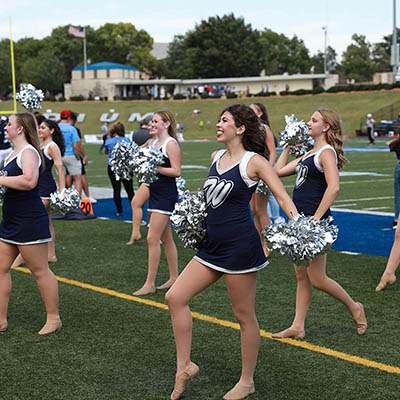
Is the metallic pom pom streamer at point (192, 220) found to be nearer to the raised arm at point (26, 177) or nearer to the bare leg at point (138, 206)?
the raised arm at point (26, 177)

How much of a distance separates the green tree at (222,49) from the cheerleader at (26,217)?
87.3 m

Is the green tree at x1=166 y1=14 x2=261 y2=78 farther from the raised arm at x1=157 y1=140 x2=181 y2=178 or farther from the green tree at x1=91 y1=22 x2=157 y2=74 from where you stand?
the raised arm at x1=157 y1=140 x2=181 y2=178

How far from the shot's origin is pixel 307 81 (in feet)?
273

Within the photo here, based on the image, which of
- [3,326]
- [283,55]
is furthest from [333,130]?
[283,55]

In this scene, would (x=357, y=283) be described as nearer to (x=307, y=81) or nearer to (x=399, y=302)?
(x=399, y=302)

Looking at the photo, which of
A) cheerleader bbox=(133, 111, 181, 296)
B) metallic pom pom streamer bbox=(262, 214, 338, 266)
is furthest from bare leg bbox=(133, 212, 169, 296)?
metallic pom pom streamer bbox=(262, 214, 338, 266)

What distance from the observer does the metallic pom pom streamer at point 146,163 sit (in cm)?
639

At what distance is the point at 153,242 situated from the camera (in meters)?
6.88

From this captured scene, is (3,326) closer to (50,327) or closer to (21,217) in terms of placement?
(50,327)

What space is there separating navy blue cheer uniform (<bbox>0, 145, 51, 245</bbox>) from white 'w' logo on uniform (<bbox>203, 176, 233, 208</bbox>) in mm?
1886

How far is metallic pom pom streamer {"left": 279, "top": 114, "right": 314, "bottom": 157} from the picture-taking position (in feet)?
18.2

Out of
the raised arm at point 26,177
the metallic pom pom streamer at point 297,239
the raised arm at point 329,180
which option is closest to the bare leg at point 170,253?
the raised arm at point 26,177

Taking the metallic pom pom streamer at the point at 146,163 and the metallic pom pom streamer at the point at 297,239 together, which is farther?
the metallic pom pom streamer at the point at 146,163

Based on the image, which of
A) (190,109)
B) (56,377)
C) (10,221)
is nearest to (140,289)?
(10,221)
